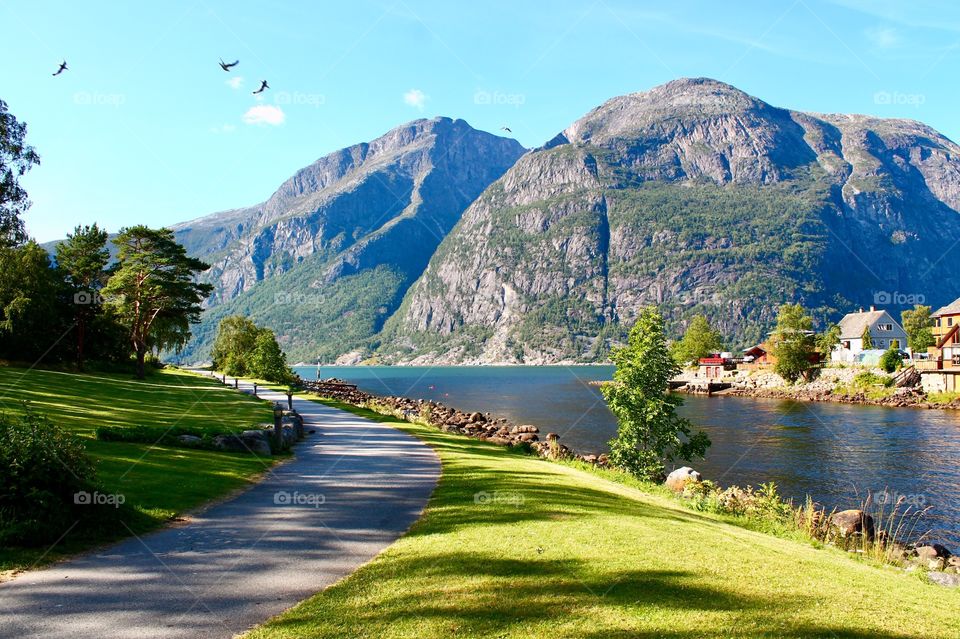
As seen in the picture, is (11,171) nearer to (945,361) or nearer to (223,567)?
(223,567)

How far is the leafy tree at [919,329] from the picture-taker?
295 feet

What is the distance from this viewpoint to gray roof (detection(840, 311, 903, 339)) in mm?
105188

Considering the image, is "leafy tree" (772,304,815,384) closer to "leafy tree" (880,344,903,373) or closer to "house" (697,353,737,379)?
"leafy tree" (880,344,903,373)

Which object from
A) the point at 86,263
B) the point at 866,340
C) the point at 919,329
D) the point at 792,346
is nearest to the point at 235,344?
A: the point at 86,263

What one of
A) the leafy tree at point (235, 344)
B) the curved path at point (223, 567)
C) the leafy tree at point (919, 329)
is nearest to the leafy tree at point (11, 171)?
the curved path at point (223, 567)

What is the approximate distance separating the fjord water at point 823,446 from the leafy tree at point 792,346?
19.1 metres

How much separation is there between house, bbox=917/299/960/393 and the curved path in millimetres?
74543

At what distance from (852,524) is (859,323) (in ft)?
346

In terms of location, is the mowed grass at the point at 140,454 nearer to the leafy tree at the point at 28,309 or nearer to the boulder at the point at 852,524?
the leafy tree at the point at 28,309

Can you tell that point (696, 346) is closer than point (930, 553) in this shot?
No

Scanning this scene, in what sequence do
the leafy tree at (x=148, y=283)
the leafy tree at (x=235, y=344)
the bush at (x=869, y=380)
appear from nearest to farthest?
1. the leafy tree at (x=148, y=283)
2. the bush at (x=869, y=380)
3. the leafy tree at (x=235, y=344)

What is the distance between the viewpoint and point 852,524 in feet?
60.2

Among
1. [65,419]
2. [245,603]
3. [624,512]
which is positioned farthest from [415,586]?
[65,419]

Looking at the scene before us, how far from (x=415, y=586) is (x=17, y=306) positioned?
51806mm
